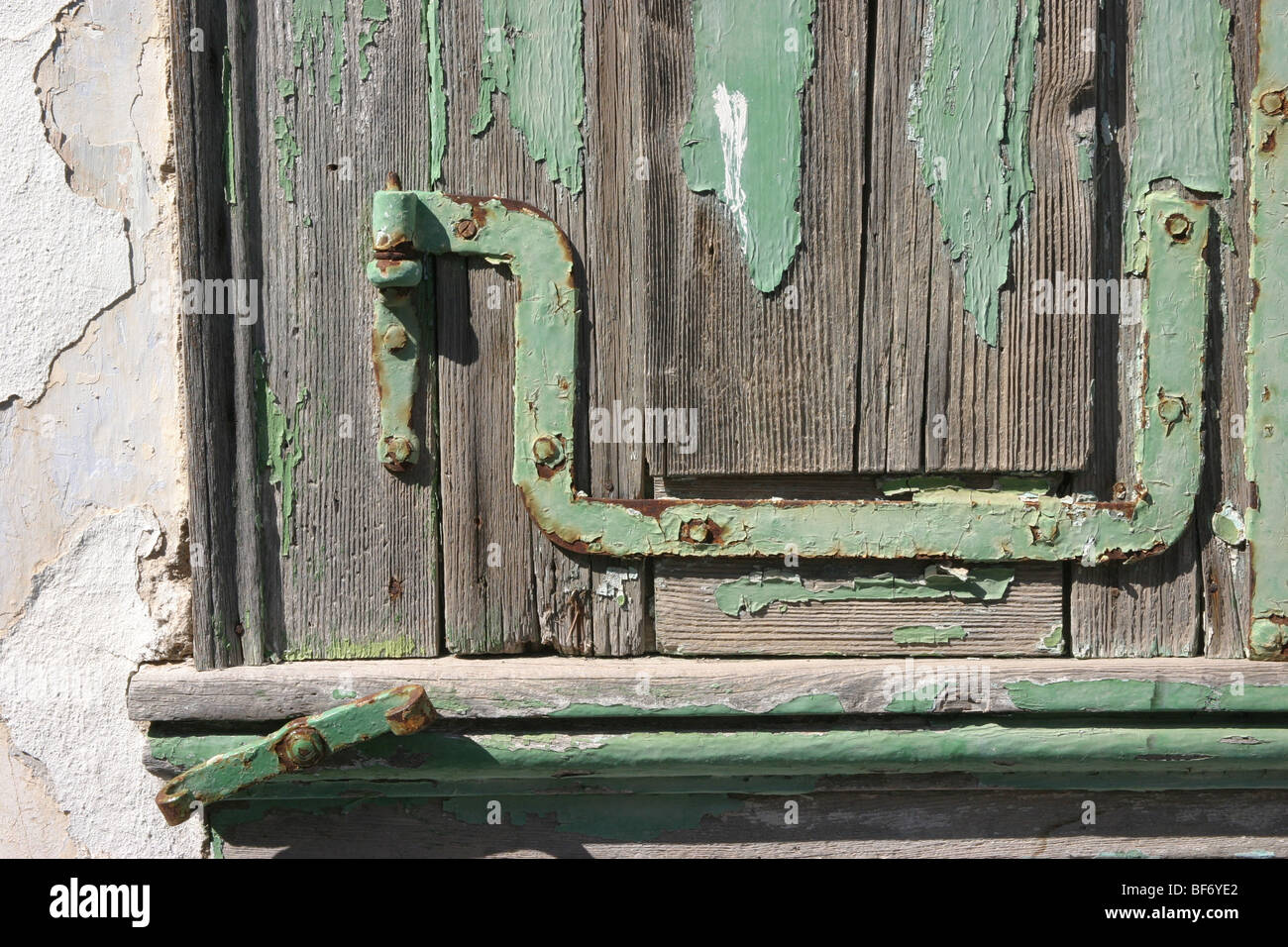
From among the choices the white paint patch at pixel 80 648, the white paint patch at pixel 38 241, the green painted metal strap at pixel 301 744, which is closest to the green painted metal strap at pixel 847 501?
the green painted metal strap at pixel 301 744

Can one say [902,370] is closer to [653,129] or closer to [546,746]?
[653,129]

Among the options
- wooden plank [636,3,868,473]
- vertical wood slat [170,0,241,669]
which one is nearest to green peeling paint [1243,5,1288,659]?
wooden plank [636,3,868,473]

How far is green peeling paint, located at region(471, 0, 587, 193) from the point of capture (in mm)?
1103

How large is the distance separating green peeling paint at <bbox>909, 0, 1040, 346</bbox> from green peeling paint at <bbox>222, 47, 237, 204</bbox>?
2.76ft

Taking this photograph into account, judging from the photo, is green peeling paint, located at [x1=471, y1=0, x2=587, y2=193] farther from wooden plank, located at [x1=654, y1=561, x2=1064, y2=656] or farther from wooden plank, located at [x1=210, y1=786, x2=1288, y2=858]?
wooden plank, located at [x1=210, y1=786, x2=1288, y2=858]

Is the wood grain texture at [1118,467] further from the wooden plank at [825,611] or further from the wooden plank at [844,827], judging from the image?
the wooden plank at [844,827]

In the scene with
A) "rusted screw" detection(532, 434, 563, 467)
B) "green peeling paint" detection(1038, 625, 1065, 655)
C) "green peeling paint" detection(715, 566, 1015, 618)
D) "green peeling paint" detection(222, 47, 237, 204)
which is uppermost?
"green peeling paint" detection(222, 47, 237, 204)

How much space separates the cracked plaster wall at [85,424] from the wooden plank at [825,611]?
2.20 feet

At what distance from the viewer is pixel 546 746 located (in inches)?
44.2

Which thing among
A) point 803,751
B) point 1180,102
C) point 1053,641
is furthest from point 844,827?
point 1180,102

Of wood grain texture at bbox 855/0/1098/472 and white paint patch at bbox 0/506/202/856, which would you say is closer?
wood grain texture at bbox 855/0/1098/472

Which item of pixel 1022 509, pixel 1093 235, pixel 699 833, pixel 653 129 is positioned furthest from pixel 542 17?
pixel 699 833

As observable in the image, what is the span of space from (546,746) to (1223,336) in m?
1.00

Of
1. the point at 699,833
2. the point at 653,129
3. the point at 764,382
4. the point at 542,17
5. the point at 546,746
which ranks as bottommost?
the point at 699,833
